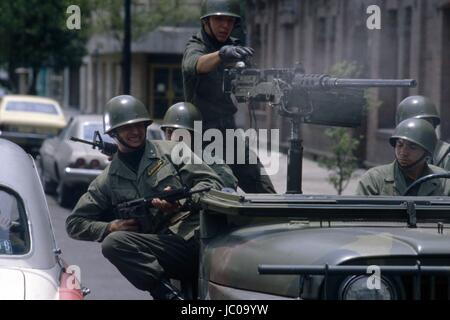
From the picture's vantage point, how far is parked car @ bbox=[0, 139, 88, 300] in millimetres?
5113

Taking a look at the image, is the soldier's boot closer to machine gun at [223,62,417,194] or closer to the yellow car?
machine gun at [223,62,417,194]

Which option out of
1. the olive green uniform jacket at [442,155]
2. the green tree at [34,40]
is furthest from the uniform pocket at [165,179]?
the green tree at [34,40]

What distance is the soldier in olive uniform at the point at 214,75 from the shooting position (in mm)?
7207

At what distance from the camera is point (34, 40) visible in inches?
1780

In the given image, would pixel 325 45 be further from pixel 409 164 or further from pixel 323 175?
pixel 409 164

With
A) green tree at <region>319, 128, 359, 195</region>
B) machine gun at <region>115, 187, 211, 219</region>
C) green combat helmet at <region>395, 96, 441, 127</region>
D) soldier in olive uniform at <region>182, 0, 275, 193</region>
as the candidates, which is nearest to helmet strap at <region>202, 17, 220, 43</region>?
soldier in olive uniform at <region>182, 0, 275, 193</region>

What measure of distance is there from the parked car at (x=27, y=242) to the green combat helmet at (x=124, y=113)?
0.61 m

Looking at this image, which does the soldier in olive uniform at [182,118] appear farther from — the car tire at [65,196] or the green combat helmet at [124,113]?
the car tire at [65,196]

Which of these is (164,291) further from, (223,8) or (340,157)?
(340,157)

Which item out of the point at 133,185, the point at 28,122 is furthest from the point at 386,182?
the point at 28,122

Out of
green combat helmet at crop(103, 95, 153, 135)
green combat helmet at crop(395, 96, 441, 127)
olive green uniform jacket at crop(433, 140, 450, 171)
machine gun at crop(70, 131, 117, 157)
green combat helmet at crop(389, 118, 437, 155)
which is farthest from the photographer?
green combat helmet at crop(395, 96, 441, 127)

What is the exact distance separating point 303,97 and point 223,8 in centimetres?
115

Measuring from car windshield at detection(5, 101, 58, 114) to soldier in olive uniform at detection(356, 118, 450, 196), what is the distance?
73.1 ft
